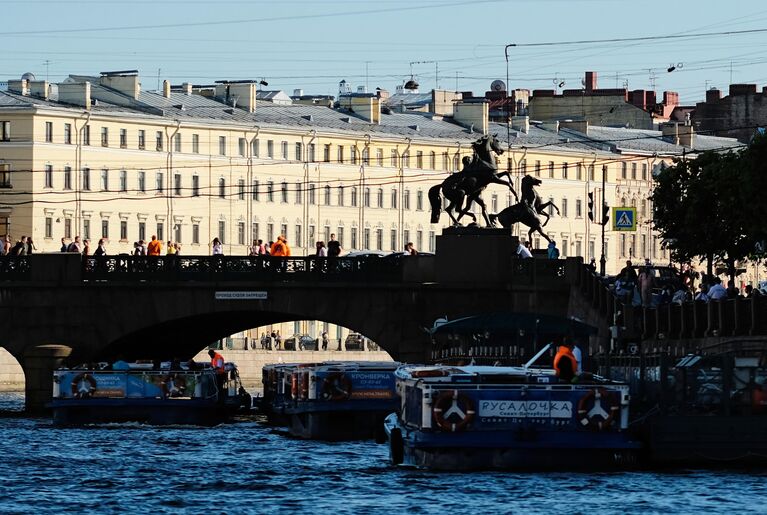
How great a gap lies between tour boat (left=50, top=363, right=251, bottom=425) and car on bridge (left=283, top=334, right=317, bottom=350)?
7008 centimetres

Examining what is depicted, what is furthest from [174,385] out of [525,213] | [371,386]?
[525,213]

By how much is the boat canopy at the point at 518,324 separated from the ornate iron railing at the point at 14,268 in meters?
14.5

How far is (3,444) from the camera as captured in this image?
2345 inches

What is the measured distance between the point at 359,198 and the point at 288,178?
20.2 ft

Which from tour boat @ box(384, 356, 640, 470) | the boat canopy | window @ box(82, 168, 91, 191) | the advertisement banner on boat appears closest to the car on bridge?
window @ box(82, 168, 91, 191)

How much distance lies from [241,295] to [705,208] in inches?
965

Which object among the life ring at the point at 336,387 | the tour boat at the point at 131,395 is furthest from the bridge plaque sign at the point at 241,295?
the life ring at the point at 336,387

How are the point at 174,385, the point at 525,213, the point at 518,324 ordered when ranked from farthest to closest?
the point at 525,213
the point at 174,385
the point at 518,324

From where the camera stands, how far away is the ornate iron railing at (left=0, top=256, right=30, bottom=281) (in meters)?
75.1

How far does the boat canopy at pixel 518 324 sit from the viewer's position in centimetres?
6362

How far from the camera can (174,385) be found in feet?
217

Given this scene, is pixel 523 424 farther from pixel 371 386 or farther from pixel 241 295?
pixel 241 295

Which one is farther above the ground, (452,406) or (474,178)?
(474,178)

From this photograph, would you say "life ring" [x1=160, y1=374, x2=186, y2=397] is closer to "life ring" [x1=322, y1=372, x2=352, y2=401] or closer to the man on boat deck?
"life ring" [x1=322, y1=372, x2=352, y2=401]
